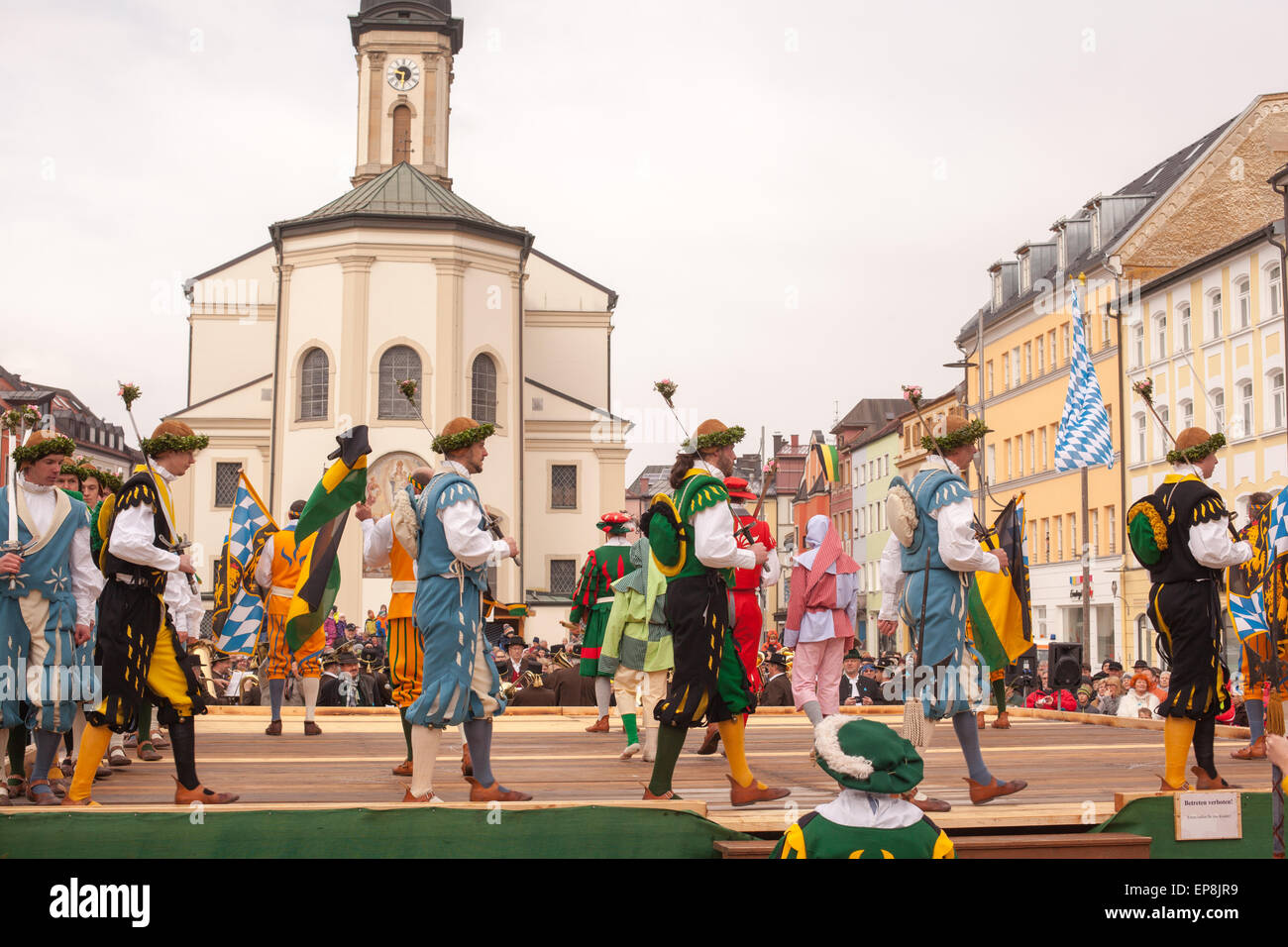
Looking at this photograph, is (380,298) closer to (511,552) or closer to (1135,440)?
(1135,440)

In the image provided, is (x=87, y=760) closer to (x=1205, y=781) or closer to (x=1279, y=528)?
(x=1205, y=781)

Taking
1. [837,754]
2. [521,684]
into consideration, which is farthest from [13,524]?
[521,684]

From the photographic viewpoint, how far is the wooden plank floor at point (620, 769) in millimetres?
7473

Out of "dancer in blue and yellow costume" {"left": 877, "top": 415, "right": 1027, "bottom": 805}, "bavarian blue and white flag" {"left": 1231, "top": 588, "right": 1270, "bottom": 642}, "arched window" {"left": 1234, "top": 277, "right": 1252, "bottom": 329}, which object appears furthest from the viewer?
"arched window" {"left": 1234, "top": 277, "right": 1252, "bottom": 329}

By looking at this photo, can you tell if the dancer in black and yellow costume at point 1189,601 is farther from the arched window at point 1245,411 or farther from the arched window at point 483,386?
the arched window at point 483,386

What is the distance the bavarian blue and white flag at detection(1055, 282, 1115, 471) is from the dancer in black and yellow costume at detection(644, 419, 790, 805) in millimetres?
11138

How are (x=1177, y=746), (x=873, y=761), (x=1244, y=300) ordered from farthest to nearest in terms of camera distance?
(x=1244, y=300)
(x=1177, y=746)
(x=873, y=761)

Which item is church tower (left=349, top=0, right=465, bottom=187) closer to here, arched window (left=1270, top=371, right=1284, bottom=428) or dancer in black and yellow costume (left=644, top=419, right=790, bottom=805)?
arched window (left=1270, top=371, right=1284, bottom=428)

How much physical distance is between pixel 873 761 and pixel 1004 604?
25.0 ft

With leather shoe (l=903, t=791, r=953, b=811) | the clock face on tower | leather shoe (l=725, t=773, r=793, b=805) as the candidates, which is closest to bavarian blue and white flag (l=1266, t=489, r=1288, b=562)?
leather shoe (l=903, t=791, r=953, b=811)

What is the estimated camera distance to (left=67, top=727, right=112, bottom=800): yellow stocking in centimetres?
717

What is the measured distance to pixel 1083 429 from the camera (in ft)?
62.7

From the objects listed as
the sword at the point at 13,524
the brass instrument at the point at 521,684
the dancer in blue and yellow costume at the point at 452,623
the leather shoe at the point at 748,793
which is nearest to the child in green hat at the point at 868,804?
the leather shoe at the point at 748,793
